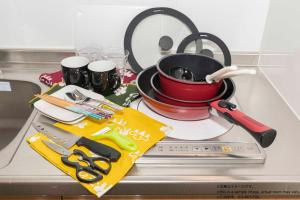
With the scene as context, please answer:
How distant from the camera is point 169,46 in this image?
104 centimetres

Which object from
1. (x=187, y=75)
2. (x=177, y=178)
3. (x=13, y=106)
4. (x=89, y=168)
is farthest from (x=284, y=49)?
(x=13, y=106)

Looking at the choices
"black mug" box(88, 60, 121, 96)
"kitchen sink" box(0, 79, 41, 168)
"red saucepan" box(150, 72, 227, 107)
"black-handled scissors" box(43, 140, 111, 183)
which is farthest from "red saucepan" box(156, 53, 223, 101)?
"kitchen sink" box(0, 79, 41, 168)

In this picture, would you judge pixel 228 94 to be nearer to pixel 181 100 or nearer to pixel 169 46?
pixel 181 100

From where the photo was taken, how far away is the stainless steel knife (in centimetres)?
69

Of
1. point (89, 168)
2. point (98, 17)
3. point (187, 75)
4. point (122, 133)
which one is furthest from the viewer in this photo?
point (98, 17)

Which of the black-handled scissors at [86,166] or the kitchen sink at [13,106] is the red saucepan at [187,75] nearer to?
the black-handled scissors at [86,166]

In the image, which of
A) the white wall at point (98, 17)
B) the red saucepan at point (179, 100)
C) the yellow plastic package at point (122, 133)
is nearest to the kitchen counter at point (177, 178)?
the yellow plastic package at point (122, 133)

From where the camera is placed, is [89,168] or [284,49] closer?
[89,168]

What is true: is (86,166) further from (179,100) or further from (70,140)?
(179,100)

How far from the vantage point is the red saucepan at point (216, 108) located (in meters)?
0.65

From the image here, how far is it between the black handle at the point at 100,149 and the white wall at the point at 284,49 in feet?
1.81

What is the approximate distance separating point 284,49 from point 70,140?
69 cm

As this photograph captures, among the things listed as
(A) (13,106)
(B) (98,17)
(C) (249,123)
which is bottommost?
(A) (13,106)

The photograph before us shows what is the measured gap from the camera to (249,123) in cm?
67
